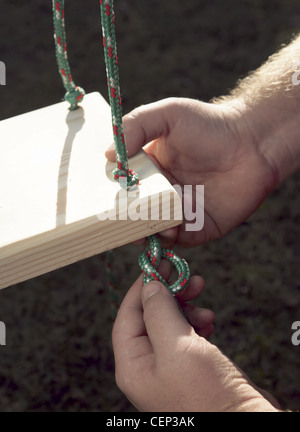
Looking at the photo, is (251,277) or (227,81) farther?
(227,81)

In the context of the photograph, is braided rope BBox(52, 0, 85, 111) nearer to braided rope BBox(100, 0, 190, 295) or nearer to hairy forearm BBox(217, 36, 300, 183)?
braided rope BBox(100, 0, 190, 295)

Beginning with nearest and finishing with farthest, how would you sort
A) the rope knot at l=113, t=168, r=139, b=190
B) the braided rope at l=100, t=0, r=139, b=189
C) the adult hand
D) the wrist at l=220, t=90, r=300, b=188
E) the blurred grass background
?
1. the braided rope at l=100, t=0, r=139, b=189
2. the rope knot at l=113, t=168, r=139, b=190
3. the adult hand
4. the wrist at l=220, t=90, r=300, b=188
5. the blurred grass background

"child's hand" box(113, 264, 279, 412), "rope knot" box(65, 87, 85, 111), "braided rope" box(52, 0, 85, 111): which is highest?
"braided rope" box(52, 0, 85, 111)

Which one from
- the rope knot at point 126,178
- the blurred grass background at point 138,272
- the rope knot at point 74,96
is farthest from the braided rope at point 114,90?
the blurred grass background at point 138,272

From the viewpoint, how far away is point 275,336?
1.75 m

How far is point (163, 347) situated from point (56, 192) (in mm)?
330

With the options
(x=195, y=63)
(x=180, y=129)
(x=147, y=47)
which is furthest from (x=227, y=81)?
(x=180, y=129)

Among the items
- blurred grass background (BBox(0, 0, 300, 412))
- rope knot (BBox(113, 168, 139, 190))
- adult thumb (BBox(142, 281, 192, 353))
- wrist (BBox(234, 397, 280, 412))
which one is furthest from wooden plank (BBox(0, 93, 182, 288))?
blurred grass background (BBox(0, 0, 300, 412))

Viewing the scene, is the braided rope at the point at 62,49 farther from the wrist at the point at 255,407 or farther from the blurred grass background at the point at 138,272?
the blurred grass background at the point at 138,272

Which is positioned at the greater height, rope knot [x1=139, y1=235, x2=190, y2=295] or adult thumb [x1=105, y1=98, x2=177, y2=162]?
adult thumb [x1=105, y1=98, x2=177, y2=162]

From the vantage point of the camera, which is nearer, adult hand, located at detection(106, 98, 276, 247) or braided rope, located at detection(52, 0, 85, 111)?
braided rope, located at detection(52, 0, 85, 111)

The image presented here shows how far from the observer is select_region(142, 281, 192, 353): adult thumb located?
893 millimetres

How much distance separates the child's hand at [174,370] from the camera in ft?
2.85
